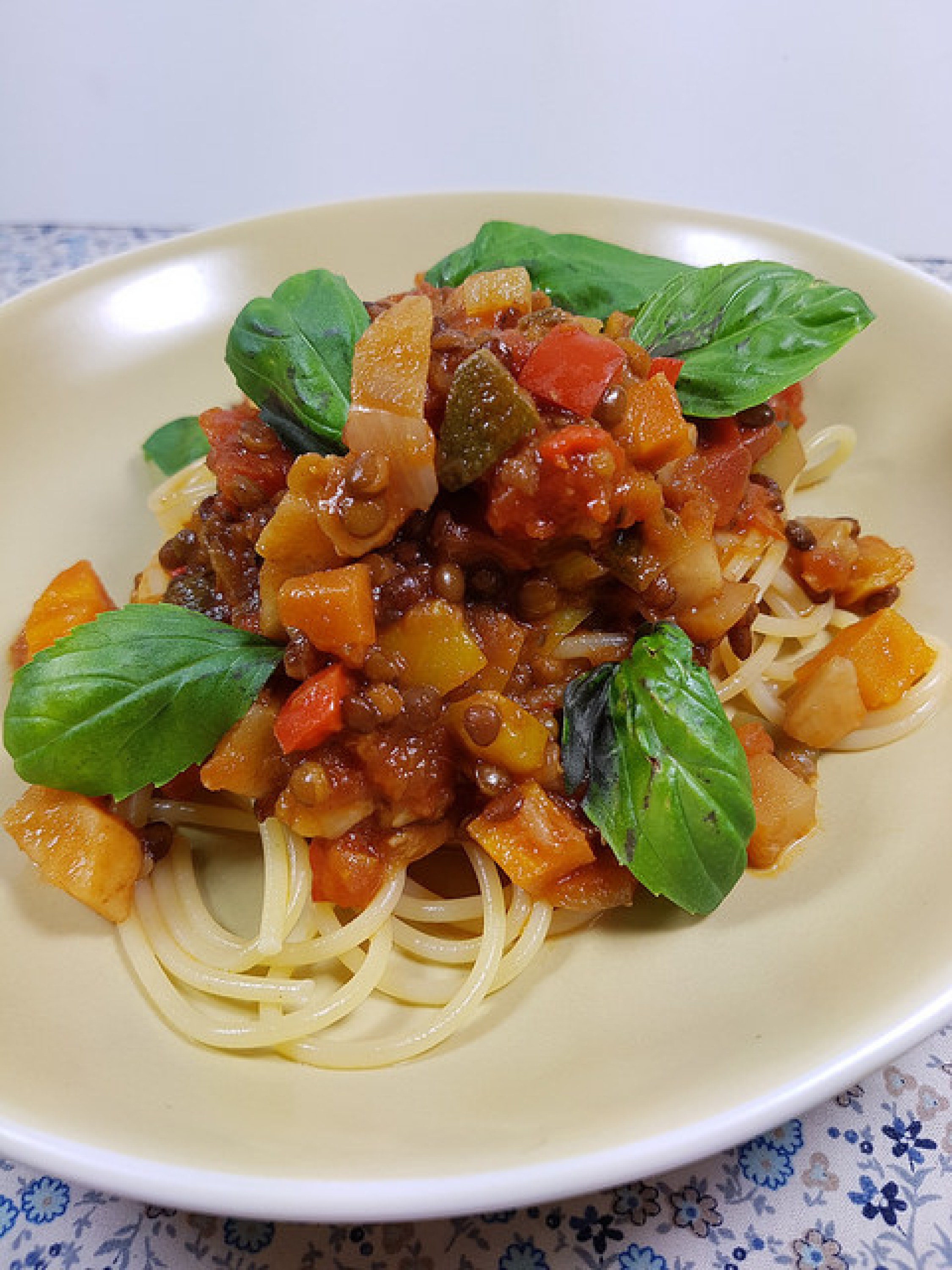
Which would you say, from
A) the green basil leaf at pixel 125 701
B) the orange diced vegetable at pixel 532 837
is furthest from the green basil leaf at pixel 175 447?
the orange diced vegetable at pixel 532 837

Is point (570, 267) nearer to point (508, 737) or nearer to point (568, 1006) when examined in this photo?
point (508, 737)

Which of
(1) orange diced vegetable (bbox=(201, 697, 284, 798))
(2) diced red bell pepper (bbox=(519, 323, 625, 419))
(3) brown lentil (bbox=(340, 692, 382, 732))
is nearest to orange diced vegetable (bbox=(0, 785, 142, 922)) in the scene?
(1) orange diced vegetable (bbox=(201, 697, 284, 798))

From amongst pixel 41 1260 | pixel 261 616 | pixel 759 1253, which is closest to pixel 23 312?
pixel 261 616

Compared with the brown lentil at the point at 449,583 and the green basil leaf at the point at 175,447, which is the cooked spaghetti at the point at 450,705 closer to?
the brown lentil at the point at 449,583

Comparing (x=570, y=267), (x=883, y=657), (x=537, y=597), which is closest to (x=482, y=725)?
(x=537, y=597)

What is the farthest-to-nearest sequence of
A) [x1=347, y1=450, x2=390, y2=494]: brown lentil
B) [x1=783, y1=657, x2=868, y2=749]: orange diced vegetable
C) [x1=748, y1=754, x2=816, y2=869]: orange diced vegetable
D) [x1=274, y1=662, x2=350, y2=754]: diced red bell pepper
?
[x1=783, y1=657, x2=868, y2=749]: orange diced vegetable
[x1=748, y1=754, x2=816, y2=869]: orange diced vegetable
[x1=274, y1=662, x2=350, y2=754]: diced red bell pepper
[x1=347, y1=450, x2=390, y2=494]: brown lentil

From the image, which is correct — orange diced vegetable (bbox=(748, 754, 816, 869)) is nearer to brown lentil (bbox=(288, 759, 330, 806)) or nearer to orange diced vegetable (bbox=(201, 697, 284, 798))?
brown lentil (bbox=(288, 759, 330, 806))
